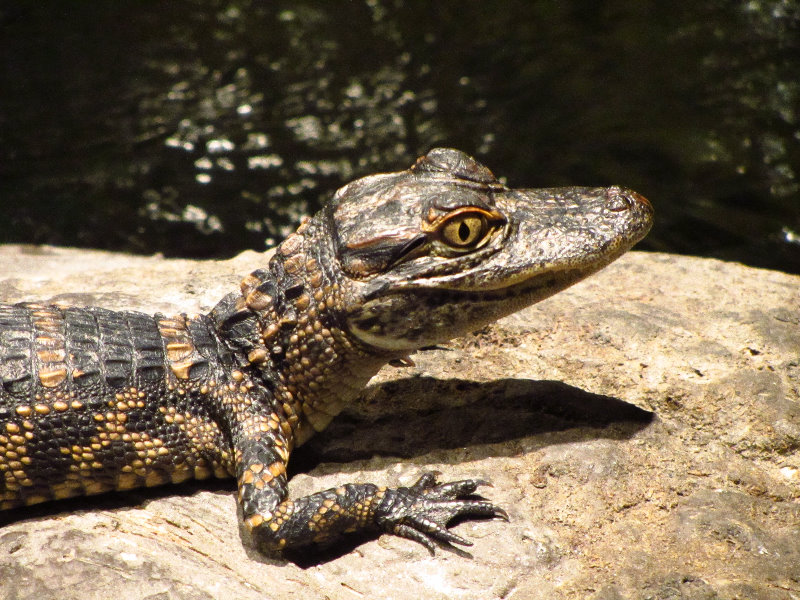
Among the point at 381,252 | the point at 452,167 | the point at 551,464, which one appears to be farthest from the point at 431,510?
the point at 452,167

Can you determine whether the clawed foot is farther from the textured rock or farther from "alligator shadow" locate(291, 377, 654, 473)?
"alligator shadow" locate(291, 377, 654, 473)

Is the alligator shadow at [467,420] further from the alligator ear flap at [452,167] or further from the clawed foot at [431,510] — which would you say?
the alligator ear flap at [452,167]

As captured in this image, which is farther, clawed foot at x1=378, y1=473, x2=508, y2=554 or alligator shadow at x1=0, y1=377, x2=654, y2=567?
alligator shadow at x1=0, y1=377, x2=654, y2=567

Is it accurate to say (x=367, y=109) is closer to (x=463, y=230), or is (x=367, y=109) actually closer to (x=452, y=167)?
(x=452, y=167)

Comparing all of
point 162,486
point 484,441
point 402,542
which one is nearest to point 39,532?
point 162,486

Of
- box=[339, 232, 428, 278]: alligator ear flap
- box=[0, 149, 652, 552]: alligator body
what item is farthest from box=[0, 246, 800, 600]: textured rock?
box=[339, 232, 428, 278]: alligator ear flap

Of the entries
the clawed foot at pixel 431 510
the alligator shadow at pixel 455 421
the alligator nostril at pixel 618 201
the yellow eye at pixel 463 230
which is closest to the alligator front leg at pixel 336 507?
the clawed foot at pixel 431 510

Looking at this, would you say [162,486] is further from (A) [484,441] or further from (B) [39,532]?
(A) [484,441]
